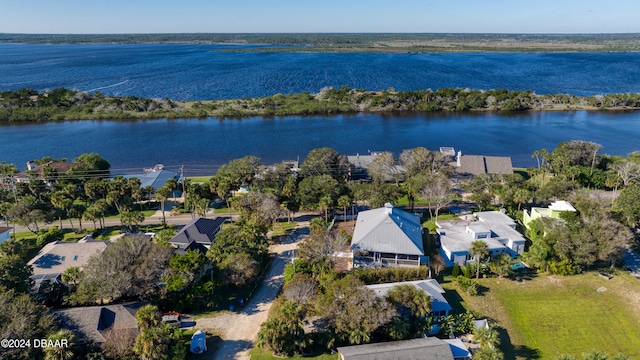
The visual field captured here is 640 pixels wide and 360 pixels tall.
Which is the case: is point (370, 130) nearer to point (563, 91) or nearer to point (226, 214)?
point (226, 214)

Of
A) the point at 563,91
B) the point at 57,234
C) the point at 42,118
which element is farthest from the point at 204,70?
the point at 57,234

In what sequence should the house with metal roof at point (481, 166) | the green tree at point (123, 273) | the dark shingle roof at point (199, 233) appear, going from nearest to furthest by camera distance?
the green tree at point (123, 273) → the dark shingle roof at point (199, 233) → the house with metal roof at point (481, 166)

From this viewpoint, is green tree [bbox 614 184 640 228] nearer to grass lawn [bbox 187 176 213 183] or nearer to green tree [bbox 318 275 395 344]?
green tree [bbox 318 275 395 344]

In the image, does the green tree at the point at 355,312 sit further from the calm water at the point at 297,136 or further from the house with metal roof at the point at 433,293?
the calm water at the point at 297,136

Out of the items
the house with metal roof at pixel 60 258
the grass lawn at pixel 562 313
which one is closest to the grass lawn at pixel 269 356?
the grass lawn at pixel 562 313

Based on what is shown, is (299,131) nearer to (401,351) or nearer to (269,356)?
(269,356)

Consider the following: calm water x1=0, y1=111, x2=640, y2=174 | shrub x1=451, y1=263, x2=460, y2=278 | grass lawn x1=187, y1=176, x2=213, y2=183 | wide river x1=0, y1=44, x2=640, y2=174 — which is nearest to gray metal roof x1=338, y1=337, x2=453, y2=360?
shrub x1=451, y1=263, x2=460, y2=278
